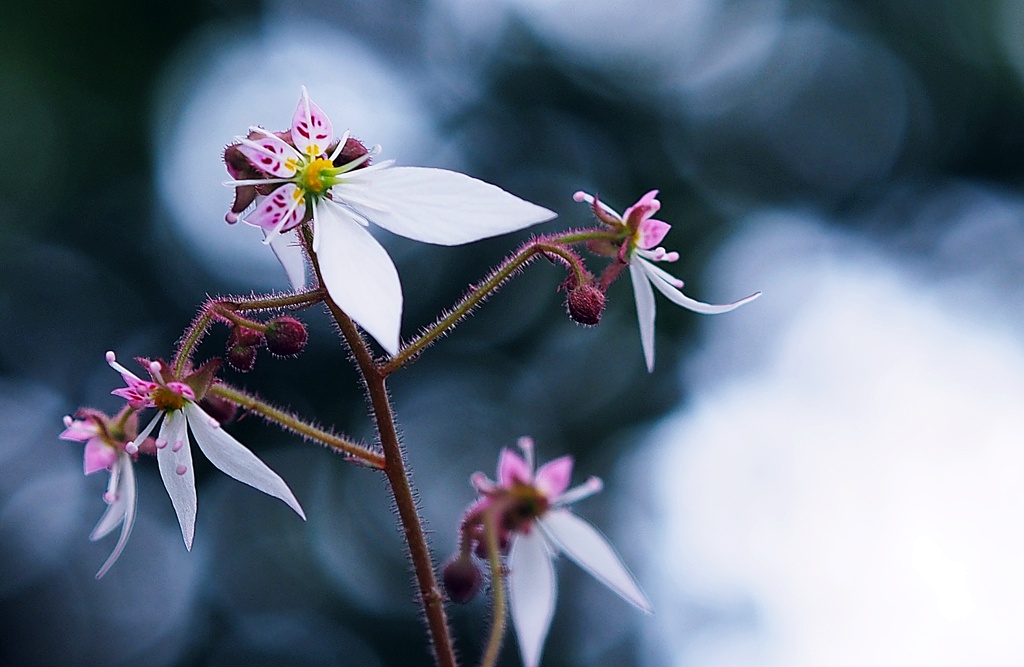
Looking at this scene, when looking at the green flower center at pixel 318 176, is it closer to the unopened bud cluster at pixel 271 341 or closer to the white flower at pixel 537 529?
the unopened bud cluster at pixel 271 341

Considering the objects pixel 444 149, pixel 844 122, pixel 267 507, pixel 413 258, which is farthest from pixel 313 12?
pixel 844 122

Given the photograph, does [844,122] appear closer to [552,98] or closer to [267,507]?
[552,98]

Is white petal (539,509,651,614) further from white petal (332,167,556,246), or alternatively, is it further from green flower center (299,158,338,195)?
green flower center (299,158,338,195)

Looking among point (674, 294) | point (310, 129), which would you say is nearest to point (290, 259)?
point (310, 129)

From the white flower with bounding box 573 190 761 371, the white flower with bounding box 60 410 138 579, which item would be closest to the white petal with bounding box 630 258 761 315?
the white flower with bounding box 573 190 761 371

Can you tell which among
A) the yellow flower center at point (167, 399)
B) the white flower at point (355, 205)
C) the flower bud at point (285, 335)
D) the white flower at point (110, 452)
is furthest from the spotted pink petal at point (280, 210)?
the white flower at point (110, 452)

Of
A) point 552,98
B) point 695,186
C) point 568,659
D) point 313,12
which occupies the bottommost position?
point 568,659

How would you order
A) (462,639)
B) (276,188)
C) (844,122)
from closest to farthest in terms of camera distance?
(276,188) < (462,639) < (844,122)

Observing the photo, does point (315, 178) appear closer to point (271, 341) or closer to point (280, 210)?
point (280, 210)

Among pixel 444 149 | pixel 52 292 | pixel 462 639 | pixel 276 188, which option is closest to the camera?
pixel 276 188
